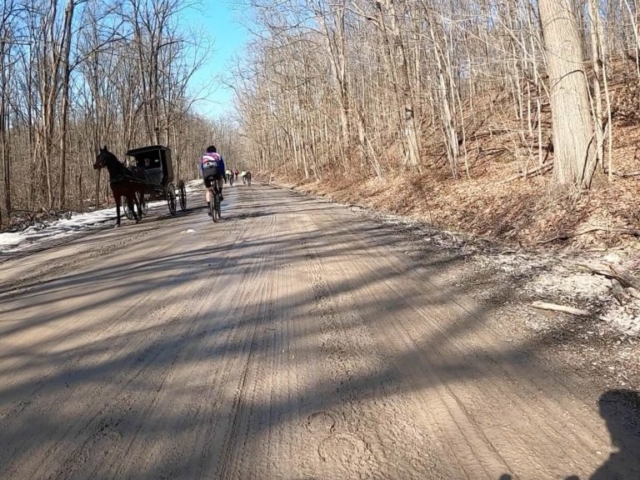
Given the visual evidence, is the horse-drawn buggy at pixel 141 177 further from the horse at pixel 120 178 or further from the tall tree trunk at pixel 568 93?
the tall tree trunk at pixel 568 93

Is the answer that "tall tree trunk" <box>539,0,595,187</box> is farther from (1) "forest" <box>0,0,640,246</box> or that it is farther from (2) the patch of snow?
(2) the patch of snow

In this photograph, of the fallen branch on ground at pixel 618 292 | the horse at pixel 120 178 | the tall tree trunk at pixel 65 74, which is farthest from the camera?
the tall tree trunk at pixel 65 74

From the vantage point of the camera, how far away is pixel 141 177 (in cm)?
1498

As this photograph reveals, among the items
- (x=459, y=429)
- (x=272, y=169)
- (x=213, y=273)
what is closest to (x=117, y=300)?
(x=213, y=273)

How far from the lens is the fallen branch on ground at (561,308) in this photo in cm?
411

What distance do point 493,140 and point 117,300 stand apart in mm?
15913

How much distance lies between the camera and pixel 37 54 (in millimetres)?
25297

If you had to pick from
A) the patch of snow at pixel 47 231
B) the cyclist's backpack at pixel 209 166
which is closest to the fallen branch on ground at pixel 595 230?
the cyclist's backpack at pixel 209 166

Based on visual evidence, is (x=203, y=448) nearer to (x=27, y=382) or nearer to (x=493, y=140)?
(x=27, y=382)

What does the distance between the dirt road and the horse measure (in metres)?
8.20

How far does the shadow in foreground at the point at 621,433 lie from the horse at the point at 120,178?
13148 mm

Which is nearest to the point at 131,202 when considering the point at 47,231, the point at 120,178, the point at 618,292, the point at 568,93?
the point at 120,178

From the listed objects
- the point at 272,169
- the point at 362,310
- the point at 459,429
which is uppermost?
the point at 272,169

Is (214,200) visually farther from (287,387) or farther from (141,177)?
(287,387)
